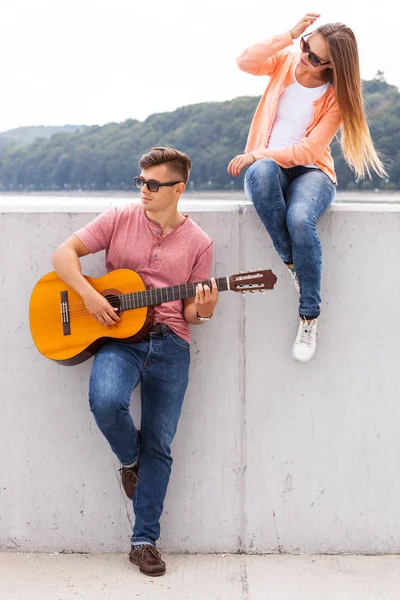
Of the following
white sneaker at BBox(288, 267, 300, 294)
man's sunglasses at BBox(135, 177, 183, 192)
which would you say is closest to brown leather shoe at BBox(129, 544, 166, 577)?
white sneaker at BBox(288, 267, 300, 294)

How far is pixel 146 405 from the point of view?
9.87 feet

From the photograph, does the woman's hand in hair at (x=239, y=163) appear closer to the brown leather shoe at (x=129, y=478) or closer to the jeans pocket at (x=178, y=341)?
the jeans pocket at (x=178, y=341)

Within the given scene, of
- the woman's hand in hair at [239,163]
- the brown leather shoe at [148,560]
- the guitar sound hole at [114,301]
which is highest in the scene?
the woman's hand in hair at [239,163]

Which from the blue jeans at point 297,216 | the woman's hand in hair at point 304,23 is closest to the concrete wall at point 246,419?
the blue jeans at point 297,216

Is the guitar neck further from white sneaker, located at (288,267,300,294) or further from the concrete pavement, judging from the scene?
the concrete pavement

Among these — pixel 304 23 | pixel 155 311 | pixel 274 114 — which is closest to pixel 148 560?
pixel 155 311

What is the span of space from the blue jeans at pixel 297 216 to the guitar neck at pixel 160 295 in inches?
13.8

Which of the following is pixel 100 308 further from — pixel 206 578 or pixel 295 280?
pixel 206 578

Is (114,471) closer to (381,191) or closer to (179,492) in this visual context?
(179,492)

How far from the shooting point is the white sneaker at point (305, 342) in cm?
309

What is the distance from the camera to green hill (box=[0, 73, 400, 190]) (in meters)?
4.58

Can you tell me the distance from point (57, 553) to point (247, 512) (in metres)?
0.86

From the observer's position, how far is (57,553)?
3295mm

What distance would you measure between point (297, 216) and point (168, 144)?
1244 millimetres
